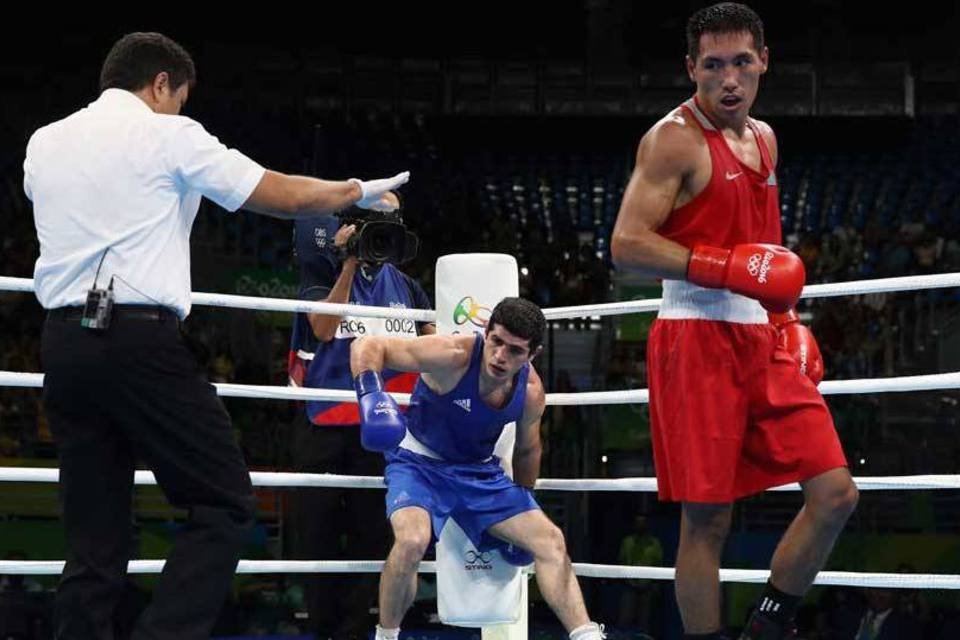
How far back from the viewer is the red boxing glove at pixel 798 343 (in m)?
3.14

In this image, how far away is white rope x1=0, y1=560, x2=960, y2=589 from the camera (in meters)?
3.29

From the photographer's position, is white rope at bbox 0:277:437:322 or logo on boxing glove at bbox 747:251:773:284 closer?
logo on boxing glove at bbox 747:251:773:284

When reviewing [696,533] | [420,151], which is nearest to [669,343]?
[696,533]

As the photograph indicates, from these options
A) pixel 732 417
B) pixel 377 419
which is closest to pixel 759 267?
pixel 732 417

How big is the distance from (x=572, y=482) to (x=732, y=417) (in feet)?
3.90

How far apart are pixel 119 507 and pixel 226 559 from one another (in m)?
0.24

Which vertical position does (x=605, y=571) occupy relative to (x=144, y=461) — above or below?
below

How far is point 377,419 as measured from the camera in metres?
3.48

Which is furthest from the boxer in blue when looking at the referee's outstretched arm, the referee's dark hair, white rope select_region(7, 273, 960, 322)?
the referee's dark hair

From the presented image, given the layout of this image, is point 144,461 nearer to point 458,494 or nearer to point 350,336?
point 458,494

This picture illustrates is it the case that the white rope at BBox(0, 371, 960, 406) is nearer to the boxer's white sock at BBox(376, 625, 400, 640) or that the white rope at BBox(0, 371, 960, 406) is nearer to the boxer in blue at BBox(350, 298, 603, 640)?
the boxer in blue at BBox(350, 298, 603, 640)

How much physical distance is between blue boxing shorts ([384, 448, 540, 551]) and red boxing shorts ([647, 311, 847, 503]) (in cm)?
91

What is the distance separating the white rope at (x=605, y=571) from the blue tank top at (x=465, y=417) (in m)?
0.37

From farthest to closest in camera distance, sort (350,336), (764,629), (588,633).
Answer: (350,336) → (588,633) → (764,629)
